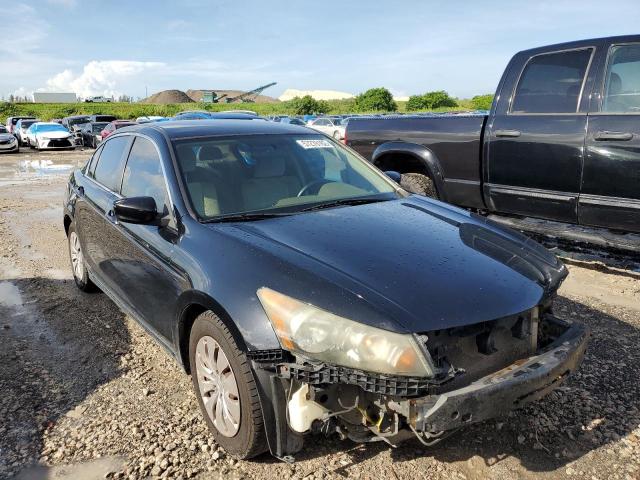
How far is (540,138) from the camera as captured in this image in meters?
5.14

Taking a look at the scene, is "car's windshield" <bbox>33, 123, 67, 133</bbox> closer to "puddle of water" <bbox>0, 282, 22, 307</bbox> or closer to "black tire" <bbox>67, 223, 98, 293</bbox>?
"puddle of water" <bbox>0, 282, 22, 307</bbox>

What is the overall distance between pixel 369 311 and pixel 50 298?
12.8 feet

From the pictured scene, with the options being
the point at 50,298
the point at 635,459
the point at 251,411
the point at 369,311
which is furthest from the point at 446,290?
the point at 50,298

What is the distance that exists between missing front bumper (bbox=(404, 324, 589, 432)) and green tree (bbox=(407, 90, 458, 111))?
5442 centimetres

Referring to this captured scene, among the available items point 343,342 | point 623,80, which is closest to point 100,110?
point 623,80

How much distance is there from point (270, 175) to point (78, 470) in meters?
1.94

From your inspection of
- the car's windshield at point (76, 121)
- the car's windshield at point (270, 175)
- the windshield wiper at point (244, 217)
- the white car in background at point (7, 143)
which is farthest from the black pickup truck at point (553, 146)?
the car's windshield at point (76, 121)

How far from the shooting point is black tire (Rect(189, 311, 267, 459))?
93.7 inches

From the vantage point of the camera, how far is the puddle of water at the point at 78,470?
8.52ft

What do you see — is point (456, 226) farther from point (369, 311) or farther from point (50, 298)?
point (50, 298)

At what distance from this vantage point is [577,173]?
4.92 m

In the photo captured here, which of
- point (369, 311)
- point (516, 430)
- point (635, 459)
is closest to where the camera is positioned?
point (369, 311)

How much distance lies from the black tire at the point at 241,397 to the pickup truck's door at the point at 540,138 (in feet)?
12.3

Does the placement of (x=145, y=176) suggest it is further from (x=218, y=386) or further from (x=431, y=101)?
(x=431, y=101)
